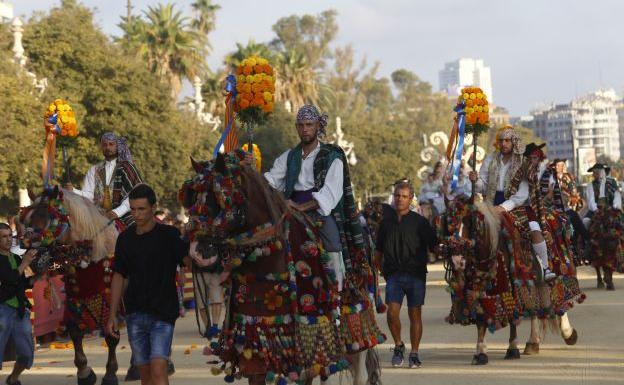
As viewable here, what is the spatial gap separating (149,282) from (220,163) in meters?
1.21

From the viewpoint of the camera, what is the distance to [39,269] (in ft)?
38.2

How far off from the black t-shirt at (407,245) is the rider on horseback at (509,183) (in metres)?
0.84

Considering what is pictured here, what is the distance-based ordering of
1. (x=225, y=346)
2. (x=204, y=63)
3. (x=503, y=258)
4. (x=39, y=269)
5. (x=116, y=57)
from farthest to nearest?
(x=204, y=63) → (x=116, y=57) → (x=503, y=258) → (x=39, y=269) → (x=225, y=346)

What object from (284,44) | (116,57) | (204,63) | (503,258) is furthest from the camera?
(284,44)

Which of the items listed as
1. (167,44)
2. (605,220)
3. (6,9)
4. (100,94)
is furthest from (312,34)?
(605,220)

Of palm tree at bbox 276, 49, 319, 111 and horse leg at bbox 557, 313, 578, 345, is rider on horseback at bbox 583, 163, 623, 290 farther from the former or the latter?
palm tree at bbox 276, 49, 319, 111

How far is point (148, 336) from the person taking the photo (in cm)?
927

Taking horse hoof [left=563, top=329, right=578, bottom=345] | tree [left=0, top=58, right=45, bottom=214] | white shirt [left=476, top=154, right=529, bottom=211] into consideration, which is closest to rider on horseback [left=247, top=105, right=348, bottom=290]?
white shirt [left=476, top=154, right=529, bottom=211]

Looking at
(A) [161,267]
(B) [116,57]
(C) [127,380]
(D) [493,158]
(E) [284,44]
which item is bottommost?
(C) [127,380]

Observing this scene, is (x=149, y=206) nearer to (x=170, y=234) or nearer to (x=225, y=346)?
(x=170, y=234)

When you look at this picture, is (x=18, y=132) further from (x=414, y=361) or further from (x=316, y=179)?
(x=316, y=179)

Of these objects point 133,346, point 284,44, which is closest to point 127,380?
point 133,346

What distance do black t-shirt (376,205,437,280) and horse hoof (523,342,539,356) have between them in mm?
1566

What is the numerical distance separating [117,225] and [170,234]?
348cm
